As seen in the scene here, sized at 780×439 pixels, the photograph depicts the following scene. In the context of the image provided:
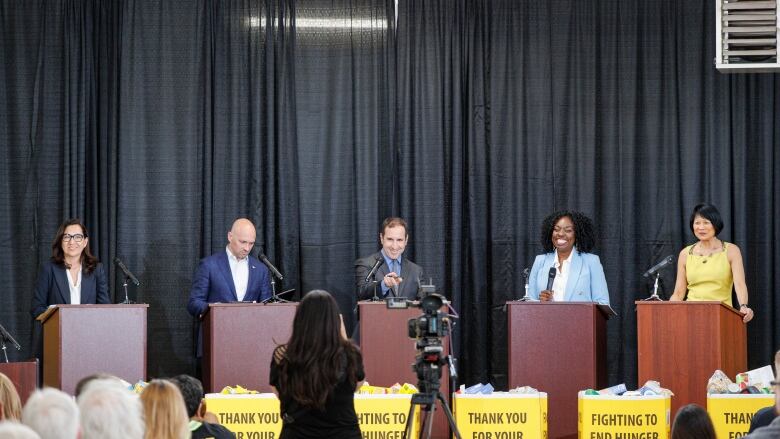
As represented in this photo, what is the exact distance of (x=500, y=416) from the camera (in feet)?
22.8

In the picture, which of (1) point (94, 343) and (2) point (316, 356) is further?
(1) point (94, 343)

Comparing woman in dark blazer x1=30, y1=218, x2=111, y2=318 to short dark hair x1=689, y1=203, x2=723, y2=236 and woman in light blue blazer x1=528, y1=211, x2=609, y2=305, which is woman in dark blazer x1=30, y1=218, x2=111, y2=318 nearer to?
woman in light blue blazer x1=528, y1=211, x2=609, y2=305

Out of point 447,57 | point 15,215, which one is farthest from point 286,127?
point 15,215

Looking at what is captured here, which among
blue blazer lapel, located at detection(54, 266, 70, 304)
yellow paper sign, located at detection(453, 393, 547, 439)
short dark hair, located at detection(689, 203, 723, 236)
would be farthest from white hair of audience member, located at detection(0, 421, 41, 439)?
short dark hair, located at detection(689, 203, 723, 236)

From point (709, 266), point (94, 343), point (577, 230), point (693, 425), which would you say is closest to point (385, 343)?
point (94, 343)

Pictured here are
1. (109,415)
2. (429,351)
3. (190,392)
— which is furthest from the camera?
(429,351)

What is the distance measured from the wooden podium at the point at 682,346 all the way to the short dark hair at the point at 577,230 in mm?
1267

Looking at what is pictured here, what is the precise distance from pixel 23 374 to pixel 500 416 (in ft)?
9.83

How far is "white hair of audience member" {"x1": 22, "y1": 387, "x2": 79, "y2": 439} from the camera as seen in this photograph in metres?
3.46

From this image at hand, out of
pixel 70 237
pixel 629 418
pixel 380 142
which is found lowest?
pixel 629 418

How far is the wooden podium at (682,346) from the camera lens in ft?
23.8

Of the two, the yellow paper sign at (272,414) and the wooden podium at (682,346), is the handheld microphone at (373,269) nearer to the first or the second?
the yellow paper sign at (272,414)

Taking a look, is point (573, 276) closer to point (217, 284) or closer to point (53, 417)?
point (217, 284)

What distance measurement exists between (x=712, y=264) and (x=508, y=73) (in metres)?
2.26
